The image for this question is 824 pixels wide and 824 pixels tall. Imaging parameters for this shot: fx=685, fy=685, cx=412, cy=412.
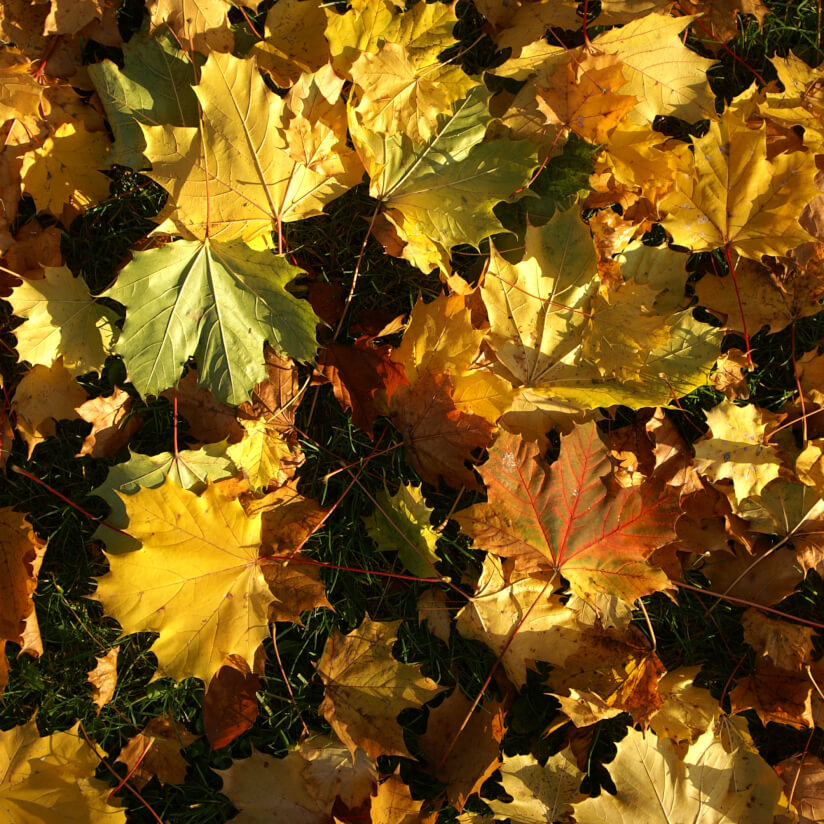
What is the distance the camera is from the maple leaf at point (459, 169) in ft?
5.32

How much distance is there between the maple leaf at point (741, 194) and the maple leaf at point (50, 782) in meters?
1.98

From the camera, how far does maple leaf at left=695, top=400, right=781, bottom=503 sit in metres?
1.77

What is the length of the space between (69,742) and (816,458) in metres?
2.04

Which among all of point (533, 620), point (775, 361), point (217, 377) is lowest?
point (533, 620)

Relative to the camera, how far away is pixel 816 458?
1826 millimetres

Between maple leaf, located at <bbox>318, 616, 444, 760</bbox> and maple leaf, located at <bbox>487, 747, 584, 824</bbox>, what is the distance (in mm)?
287

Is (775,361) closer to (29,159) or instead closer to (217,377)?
(217,377)

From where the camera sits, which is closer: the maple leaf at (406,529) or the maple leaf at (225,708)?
the maple leaf at (406,529)

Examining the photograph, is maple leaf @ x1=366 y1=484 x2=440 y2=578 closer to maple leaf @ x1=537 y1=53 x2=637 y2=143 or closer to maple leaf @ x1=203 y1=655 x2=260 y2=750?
maple leaf @ x1=203 y1=655 x2=260 y2=750

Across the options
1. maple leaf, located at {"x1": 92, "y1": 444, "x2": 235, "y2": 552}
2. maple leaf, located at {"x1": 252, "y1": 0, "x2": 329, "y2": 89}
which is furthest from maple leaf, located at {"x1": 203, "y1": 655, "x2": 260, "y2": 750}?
maple leaf, located at {"x1": 252, "y1": 0, "x2": 329, "y2": 89}

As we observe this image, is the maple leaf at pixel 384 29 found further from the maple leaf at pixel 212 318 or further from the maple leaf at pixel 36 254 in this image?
the maple leaf at pixel 36 254

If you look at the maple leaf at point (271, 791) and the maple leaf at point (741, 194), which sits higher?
the maple leaf at point (741, 194)

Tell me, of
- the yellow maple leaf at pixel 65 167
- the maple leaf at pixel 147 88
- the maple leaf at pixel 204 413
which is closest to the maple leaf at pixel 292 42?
the maple leaf at pixel 147 88

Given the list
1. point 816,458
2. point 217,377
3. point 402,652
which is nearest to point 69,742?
point 402,652
